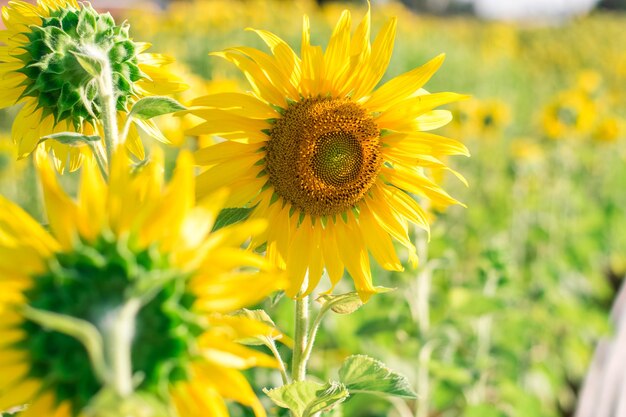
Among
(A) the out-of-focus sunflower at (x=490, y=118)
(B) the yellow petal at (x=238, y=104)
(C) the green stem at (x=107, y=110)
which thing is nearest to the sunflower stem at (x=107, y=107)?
(C) the green stem at (x=107, y=110)

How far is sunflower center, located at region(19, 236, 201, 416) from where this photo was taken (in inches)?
19.8

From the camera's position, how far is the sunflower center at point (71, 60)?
2.64 ft

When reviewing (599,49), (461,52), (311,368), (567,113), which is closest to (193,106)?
(311,368)

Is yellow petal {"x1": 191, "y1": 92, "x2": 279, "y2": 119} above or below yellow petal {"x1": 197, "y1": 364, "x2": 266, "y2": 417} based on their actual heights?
above

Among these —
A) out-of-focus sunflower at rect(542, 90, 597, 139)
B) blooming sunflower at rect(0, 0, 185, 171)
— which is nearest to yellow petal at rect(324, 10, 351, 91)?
Answer: blooming sunflower at rect(0, 0, 185, 171)

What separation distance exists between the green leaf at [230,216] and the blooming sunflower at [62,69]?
0.56 feet

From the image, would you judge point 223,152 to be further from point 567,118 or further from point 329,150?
point 567,118

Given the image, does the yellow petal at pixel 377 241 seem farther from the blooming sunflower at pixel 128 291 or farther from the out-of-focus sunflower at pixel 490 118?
the out-of-focus sunflower at pixel 490 118

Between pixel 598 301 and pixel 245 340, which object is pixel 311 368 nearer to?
pixel 245 340

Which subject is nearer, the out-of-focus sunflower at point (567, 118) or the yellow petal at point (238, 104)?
the yellow petal at point (238, 104)

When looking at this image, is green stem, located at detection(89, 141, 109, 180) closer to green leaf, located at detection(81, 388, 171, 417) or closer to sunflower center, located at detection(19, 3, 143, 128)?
sunflower center, located at detection(19, 3, 143, 128)

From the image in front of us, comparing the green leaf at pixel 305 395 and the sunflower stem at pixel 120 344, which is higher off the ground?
the sunflower stem at pixel 120 344

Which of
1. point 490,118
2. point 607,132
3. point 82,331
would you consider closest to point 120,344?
point 82,331

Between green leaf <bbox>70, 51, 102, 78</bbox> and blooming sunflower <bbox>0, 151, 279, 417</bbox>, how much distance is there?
0.20 metres
